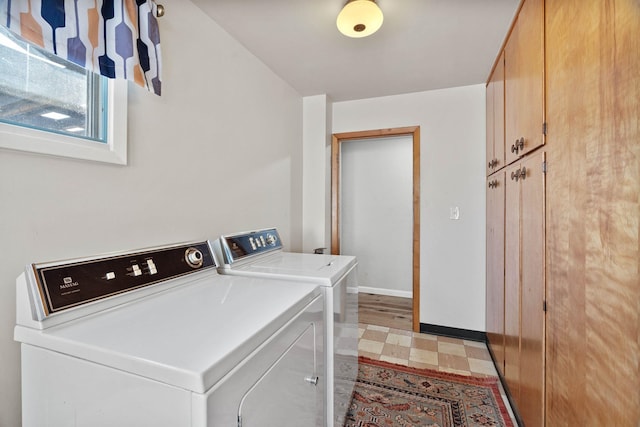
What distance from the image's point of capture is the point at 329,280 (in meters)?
1.26

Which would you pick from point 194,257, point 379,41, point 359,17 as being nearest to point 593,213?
point 359,17

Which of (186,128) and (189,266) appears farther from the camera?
(186,128)

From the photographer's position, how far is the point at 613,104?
74cm

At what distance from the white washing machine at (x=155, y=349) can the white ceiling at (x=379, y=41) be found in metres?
1.44

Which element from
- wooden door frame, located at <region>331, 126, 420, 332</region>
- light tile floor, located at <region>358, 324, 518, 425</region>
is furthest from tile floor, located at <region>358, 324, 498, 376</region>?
wooden door frame, located at <region>331, 126, 420, 332</region>

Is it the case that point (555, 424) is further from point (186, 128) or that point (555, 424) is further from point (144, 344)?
point (186, 128)

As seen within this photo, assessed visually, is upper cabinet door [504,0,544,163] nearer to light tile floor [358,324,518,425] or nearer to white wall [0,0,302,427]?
light tile floor [358,324,518,425]

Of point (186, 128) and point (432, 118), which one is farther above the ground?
Result: point (432, 118)

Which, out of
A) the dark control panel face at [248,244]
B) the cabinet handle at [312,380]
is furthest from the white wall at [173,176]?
the cabinet handle at [312,380]

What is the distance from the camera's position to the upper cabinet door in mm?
1233

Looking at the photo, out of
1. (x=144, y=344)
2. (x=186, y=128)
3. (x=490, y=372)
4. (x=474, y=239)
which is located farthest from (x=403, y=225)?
(x=144, y=344)

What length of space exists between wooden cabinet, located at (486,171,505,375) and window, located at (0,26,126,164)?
215 centimetres

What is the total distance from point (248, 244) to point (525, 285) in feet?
4.77

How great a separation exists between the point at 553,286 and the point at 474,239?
154cm
